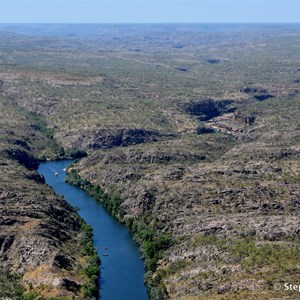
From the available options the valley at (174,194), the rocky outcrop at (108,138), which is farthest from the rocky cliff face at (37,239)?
the rocky outcrop at (108,138)

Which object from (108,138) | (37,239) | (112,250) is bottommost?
(112,250)

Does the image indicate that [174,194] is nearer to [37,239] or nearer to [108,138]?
[37,239]

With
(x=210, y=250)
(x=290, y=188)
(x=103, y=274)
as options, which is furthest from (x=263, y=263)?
(x=290, y=188)

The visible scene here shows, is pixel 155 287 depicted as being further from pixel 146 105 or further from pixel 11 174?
pixel 146 105

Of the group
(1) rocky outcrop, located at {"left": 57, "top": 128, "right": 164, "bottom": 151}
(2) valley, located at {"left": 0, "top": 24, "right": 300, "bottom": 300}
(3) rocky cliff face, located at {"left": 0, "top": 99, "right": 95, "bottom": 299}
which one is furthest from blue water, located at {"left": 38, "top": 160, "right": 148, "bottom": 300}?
(1) rocky outcrop, located at {"left": 57, "top": 128, "right": 164, "bottom": 151}

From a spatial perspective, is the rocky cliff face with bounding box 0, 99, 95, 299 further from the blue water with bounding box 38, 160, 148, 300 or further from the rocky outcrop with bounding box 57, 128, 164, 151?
the rocky outcrop with bounding box 57, 128, 164, 151

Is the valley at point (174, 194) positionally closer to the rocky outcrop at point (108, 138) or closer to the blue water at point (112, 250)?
the rocky outcrop at point (108, 138)

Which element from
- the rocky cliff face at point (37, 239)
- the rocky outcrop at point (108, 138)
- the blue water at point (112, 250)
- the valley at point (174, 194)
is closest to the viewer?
the rocky cliff face at point (37, 239)

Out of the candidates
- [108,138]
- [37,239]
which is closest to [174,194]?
[37,239]

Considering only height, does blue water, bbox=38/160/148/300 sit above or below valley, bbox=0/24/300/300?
below
